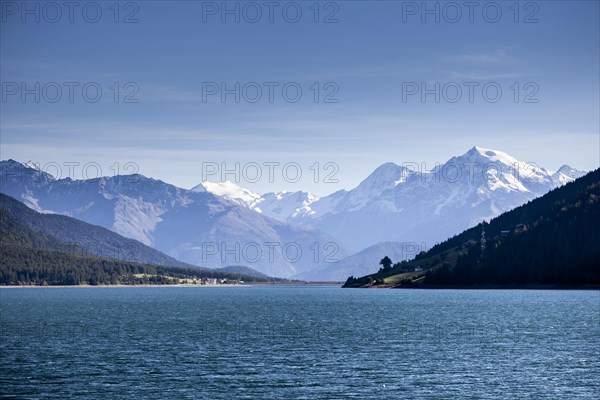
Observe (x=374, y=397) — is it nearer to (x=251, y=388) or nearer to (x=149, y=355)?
(x=251, y=388)

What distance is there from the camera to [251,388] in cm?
8212

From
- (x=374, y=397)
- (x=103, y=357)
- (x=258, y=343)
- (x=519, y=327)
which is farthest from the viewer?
(x=519, y=327)

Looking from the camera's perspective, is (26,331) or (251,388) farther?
(26,331)

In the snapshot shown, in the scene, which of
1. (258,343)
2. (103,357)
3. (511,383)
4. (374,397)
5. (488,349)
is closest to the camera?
(374,397)

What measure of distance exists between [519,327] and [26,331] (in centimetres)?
8909

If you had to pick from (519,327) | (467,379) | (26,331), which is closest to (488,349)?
(467,379)

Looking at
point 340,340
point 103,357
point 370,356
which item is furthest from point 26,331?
point 370,356

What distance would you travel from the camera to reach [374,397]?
7769 centimetres

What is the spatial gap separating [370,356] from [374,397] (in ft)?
95.4

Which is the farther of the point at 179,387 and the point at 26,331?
the point at 26,331

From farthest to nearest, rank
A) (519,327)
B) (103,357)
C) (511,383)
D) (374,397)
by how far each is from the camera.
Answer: (519,327) < (103,357) < (511,383) < (374,397)

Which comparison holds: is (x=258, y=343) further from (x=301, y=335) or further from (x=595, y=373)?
(x=595, y=373)

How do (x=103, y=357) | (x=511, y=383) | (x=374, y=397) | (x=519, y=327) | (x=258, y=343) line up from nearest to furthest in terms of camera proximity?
(x=374, y=397) → (x=511, y=383) → (x=103, y=357) → (x=258, y=343) → (x=519, y=327)

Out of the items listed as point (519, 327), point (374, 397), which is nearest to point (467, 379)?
point (374, 397)
